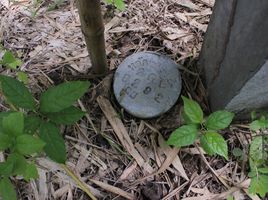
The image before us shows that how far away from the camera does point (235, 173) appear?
123 cm

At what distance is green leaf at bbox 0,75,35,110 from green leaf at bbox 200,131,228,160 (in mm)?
517

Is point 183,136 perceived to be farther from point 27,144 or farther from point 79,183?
point 27,144

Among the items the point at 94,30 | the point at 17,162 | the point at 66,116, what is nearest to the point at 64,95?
the point at 66,116

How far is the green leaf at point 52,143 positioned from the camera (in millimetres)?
930

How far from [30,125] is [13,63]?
1.47 ft

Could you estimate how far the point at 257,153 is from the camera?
4.01 ft

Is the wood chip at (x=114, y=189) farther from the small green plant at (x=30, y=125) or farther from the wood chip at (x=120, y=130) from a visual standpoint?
the small green plant at (x=30, y=125)

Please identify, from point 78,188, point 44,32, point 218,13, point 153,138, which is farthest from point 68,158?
point 218,13

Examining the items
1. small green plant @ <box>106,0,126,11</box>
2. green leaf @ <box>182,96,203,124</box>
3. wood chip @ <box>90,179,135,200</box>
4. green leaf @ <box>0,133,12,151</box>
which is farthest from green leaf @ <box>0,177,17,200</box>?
small green plant @ <box>106,0,126,11</box>

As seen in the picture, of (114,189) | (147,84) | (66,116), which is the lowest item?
(114,189)

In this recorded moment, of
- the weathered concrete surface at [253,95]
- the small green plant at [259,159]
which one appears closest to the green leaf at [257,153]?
the small green plant at [259,159]

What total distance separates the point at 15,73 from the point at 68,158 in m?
0.38

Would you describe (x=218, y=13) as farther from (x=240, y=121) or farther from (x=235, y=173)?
(x=235, y=173)

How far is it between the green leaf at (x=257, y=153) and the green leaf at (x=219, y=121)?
0.62ft
